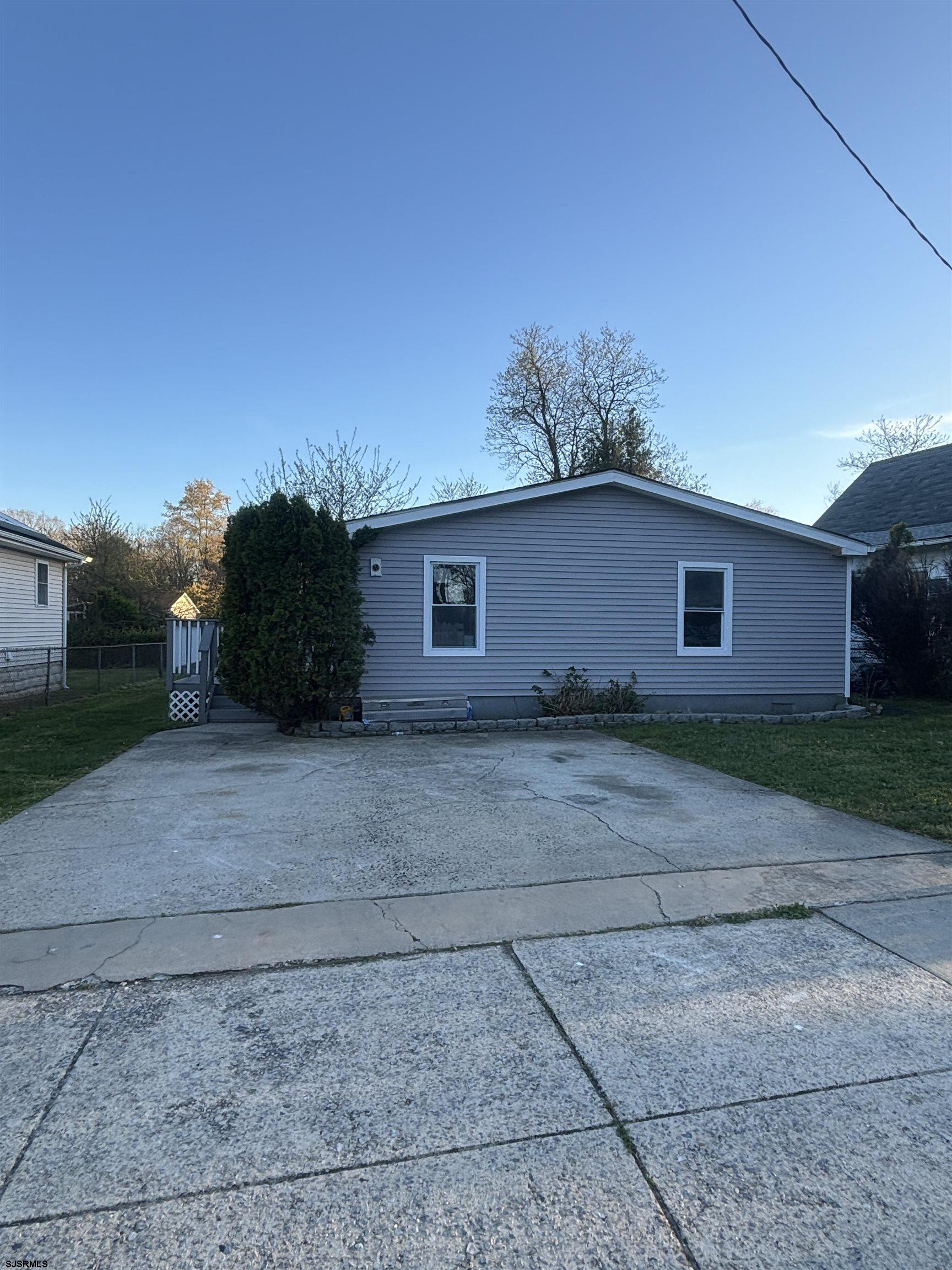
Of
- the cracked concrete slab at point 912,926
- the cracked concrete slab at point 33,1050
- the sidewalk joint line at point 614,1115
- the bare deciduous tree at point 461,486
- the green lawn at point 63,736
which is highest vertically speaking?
the bare deciduous tree at point 461,486

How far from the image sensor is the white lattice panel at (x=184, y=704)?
11492 mm

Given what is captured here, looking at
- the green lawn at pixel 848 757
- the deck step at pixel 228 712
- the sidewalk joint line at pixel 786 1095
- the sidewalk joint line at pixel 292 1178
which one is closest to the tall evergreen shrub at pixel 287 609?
the deck step at pixel 228 712

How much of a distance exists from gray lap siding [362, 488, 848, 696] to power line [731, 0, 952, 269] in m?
4.95

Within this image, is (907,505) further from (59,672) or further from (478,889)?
(59,672)

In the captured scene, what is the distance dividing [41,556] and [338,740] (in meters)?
11.5

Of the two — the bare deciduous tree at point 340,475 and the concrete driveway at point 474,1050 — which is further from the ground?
the bare deciduous tree at point 340,475

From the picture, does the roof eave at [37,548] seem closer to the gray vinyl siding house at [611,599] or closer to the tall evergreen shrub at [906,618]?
the gray vinyl siding house at [611,599]

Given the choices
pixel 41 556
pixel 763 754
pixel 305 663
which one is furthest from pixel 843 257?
pixel 41 556

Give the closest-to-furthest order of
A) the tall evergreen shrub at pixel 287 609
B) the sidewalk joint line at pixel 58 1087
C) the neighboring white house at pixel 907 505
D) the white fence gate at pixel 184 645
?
the sidewalk joint line at pixel 58 1087
the tall evergreen shrub at pixel 287 609
the white fence gate at pixel 184 645
the neighboring white house at pixel 907 505

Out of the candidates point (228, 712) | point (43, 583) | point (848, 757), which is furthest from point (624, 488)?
point (43, 583)

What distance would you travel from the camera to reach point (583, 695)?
1179cm

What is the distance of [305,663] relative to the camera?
32.8 feet

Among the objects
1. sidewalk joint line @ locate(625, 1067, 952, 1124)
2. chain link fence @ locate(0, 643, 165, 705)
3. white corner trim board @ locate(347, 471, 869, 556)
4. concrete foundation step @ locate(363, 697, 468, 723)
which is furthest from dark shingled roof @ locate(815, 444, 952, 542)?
chain link fence @ locate(0, 643, 165, 705)

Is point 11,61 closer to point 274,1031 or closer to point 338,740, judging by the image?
point 338,740
